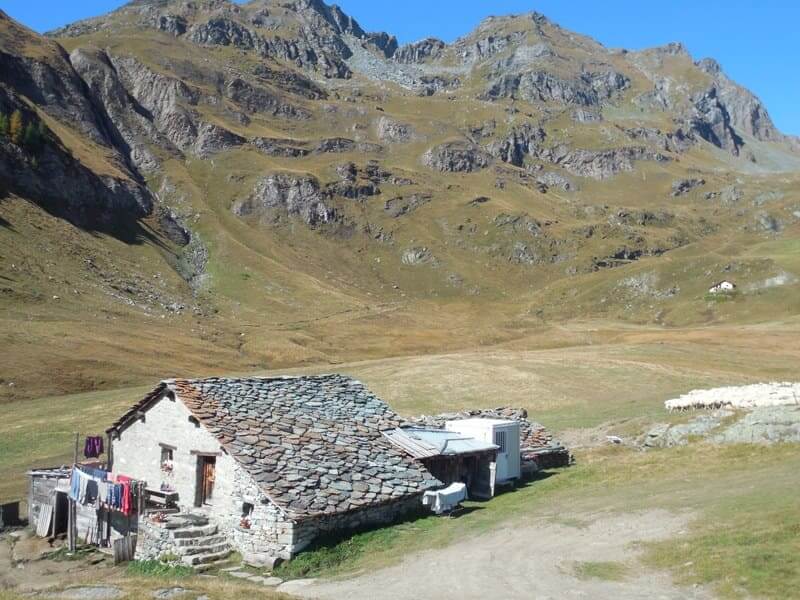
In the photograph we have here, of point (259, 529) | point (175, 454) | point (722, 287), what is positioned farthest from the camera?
point (722, 287)

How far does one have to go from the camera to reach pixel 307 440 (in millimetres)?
31156

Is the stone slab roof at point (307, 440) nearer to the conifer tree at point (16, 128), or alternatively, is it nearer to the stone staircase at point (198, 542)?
the stone staircase at point (198, 542)

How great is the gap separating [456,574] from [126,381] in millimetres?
67650

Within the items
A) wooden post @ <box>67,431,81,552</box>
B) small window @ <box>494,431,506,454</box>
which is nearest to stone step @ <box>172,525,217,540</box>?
wooden post @ <box>67,431,81,552</box>

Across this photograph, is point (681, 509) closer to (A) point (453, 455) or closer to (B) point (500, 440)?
(A) point (453, 455)

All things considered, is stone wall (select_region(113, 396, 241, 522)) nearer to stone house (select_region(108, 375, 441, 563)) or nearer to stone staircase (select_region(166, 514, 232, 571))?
stone house (select_region(108, 375, 441, 563))

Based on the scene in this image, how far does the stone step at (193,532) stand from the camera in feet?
87.4

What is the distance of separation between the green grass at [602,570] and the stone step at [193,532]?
13826 mm

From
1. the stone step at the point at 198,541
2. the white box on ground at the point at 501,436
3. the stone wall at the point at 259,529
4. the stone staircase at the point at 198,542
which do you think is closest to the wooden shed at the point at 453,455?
the white box on ground at the point at 501,436

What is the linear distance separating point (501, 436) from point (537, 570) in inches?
639

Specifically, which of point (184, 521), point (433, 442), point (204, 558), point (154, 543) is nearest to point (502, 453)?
point (433, 442)

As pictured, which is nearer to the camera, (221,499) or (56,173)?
(221,499)

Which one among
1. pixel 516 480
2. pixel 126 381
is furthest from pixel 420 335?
pixel 516 480

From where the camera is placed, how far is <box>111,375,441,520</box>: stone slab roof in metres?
27.4
